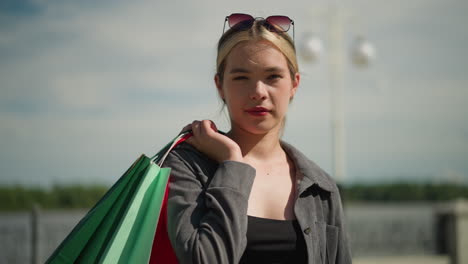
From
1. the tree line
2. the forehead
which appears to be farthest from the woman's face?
the tree line

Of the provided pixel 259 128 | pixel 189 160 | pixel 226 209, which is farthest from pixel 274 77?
pixel 226 209

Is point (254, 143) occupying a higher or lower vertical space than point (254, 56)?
lower

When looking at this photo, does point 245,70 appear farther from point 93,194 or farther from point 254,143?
point 93,194

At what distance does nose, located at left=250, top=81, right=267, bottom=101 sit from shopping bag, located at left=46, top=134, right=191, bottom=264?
435mm

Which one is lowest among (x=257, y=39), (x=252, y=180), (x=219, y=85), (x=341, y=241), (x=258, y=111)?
(x=341, y=241)

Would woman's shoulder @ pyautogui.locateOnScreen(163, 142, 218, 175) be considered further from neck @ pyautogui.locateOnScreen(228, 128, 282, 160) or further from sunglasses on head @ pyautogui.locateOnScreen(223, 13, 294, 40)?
sunglasses on head @ pyautogui.locateOnScreen(223, 13, 294, 40)

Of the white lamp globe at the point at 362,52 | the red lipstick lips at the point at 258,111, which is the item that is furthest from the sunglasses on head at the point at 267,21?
the white lamp globe at the point at 362,52

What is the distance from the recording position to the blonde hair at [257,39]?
2074 mm

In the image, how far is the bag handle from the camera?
2004mm

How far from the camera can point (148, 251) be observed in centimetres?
188

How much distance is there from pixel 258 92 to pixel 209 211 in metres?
0.49

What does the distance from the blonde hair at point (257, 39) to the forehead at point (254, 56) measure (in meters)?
0.02

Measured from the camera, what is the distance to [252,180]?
1980 mm

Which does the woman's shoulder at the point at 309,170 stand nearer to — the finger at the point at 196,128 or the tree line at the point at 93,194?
the finger at the point at 196,128
